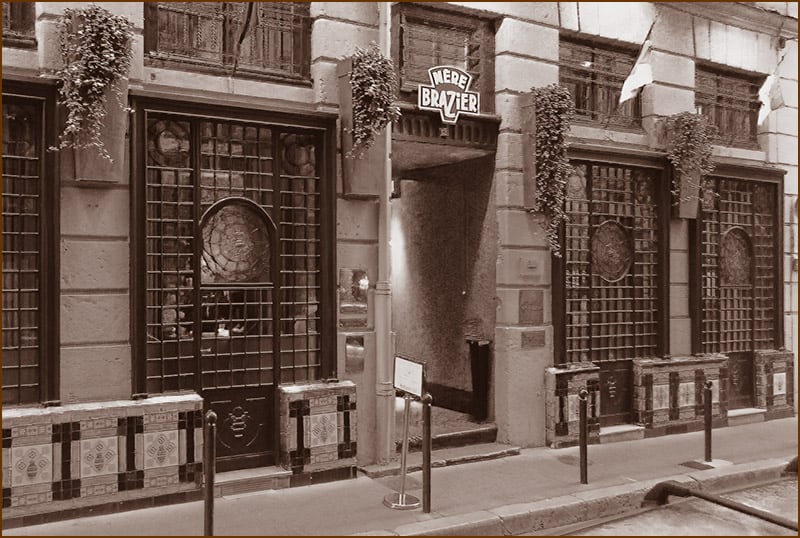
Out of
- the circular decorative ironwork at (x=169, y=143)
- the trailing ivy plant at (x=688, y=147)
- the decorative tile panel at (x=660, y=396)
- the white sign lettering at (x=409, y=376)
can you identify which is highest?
the trailing ivy plant at (x=688, y=147)

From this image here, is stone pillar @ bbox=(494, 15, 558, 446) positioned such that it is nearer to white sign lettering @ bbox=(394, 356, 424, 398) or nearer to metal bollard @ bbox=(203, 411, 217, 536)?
white sign lettering @ bbox=(394, 356, 424, 398)

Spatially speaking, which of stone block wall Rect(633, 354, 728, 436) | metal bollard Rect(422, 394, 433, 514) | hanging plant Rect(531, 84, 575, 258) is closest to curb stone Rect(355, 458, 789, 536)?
metal bollard Rect(422, 394, 433, 514)

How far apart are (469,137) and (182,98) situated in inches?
158

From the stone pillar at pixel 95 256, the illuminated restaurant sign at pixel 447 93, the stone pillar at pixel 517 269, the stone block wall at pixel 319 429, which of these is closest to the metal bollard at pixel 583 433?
the stone pillar at pixel 517 269

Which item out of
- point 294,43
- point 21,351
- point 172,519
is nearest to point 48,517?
point 172,519

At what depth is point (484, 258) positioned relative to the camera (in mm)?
10039

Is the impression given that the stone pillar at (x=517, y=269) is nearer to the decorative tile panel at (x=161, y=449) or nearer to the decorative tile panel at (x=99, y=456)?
the decorative tile panel at (x=161, y=449)

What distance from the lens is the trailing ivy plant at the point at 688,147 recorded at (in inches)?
425

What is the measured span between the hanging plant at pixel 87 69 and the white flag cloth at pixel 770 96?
1020 cm

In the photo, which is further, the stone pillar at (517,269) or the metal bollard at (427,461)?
the stone pillar at (517,269)

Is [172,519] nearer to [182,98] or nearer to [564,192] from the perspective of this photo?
[182,98]

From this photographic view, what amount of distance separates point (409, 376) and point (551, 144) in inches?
166

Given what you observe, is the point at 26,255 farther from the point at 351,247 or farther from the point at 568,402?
the point at 568,402

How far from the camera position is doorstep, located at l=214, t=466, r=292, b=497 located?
7.38 metres
